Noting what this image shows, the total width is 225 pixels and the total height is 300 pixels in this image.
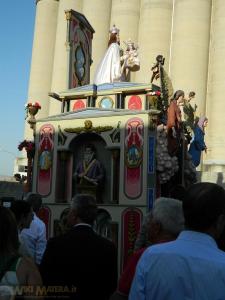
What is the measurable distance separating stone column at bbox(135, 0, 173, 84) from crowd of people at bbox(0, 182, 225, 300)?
909 inches

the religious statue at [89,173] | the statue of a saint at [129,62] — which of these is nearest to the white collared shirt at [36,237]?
the religious statue at [89,173]

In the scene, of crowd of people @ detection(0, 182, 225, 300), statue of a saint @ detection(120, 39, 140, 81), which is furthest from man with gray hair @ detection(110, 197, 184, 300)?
statue of a saint @ detection(120, 39, 140, 81)

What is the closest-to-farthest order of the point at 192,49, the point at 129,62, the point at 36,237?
the point at 36,237, the point at 129,62, the point at 192,49

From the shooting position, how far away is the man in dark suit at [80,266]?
142 inches

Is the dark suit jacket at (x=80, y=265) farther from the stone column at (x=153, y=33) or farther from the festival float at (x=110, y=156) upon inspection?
the stone column at (x=153, y=33)

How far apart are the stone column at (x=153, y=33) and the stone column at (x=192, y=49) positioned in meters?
0.92

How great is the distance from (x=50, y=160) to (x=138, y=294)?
9857 millimetres

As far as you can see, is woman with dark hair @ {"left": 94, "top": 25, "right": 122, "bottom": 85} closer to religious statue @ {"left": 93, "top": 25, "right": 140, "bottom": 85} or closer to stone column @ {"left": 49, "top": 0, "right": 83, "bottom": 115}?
religious statue @ {"left": 93, "top": 25, "right": 140, "bottom": 85}

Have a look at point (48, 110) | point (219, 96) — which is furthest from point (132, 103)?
point (48, 110)

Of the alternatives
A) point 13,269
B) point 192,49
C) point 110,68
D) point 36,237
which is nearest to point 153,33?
point 192,49

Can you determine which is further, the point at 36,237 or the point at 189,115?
the point at 189,115

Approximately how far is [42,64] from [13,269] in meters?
29.7

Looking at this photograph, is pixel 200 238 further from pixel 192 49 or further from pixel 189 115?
pixel 192 49

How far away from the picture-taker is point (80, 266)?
364cm
